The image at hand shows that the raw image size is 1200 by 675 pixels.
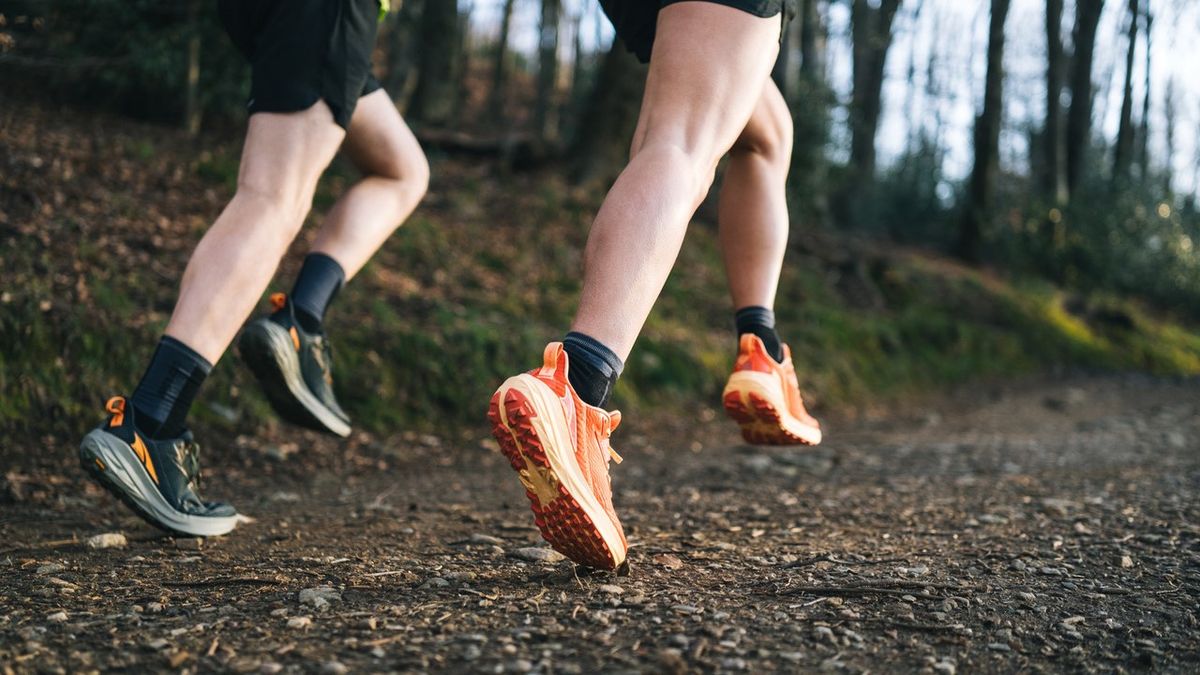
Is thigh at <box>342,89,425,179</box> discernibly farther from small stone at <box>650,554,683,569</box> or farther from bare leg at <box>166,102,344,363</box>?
small stone at <box>650,554,683,569</box>

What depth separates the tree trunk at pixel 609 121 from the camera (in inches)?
293

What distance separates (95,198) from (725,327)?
152 inches

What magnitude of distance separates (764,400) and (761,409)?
26 millimetres

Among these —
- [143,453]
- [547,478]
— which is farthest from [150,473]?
[547,478]

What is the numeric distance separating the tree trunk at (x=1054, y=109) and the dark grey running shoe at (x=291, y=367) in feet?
40.7

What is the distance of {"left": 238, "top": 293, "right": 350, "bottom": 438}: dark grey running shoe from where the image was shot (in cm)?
222

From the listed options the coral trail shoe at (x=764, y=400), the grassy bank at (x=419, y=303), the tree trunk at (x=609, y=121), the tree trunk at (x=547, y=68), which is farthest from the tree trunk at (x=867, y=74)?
the coral trail shoe at (x=764, y=400)

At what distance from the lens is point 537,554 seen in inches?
→ 82.3

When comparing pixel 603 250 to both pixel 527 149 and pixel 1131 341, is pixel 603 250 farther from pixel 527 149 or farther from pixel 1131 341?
pixel 1131 341

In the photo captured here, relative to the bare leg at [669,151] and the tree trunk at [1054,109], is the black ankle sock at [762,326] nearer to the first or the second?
the bare leg at [669,151]

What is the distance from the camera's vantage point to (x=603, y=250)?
1.73 m

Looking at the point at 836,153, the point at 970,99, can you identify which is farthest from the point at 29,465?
the point at 970,99

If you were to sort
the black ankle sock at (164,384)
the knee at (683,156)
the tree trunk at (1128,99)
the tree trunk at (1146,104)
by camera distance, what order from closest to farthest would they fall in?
the knee at (683,156)
the black ankle sock at (164,384)
the tree trunk at (1128,99)
the tree trunk at (1146,104)

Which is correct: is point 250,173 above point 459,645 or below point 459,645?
above
